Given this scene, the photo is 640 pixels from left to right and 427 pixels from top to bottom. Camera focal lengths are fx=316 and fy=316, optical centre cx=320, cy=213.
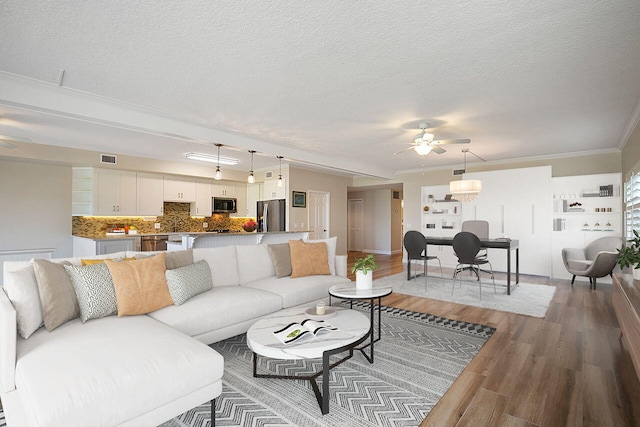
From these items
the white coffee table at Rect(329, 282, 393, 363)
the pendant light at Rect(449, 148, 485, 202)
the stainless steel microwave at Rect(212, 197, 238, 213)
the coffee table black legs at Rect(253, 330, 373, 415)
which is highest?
the pendant light at Rect(449, 148, 485, 202)

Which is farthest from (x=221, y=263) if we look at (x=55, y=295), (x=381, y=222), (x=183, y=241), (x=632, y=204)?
(x=381, y=222)

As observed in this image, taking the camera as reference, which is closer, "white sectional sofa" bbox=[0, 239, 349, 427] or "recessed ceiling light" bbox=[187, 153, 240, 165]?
"white sectional sofa" bbox=[0, 239, 349, 427]

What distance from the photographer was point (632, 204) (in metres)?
4.52

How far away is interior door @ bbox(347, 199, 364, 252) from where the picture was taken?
11547mm

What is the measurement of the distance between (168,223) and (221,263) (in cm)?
475

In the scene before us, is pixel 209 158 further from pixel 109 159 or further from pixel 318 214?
pixel 318 214

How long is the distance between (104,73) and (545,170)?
7493 millimetres

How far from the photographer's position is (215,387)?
1832 millimetres

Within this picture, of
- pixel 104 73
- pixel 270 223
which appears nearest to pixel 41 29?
pixel 104 73

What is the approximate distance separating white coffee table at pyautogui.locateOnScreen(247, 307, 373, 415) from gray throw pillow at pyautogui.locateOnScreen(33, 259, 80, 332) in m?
1.26

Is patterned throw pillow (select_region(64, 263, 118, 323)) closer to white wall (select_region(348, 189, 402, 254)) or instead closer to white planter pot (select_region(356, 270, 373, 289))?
white planter pot (select_region(356, 270, 373, 289))

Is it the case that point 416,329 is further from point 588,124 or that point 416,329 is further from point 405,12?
point 588,124

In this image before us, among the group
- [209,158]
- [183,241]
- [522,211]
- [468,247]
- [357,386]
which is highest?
[209,158]

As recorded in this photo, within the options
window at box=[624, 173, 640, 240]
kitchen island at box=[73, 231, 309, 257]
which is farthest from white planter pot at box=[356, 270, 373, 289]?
window at box=[624, 173, 640, 240]
